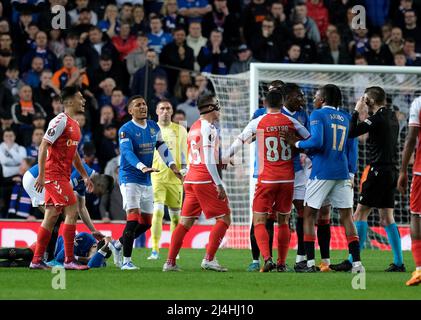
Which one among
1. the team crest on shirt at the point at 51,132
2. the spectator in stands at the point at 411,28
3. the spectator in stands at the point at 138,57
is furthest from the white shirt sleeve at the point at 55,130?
the spectator in stands at the point at 411,28

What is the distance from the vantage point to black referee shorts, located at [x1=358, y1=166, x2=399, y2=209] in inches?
517

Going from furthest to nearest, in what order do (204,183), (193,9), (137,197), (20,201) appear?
(193,9)
(20,201)
(137,197)
(204,183)

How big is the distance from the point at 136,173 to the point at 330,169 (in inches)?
96.1

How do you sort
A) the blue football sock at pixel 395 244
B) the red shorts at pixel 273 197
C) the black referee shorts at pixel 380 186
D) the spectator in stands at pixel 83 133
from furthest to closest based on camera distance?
the spectator in stands at pixel 83 133 < the black referee shorts at pixel 380 186 < the blue football sock at pixel 395 244 < the red shorts at pixel 273 197

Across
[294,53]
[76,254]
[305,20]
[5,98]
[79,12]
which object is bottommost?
[76,254]

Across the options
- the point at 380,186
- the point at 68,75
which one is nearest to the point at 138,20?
the point at 68,75

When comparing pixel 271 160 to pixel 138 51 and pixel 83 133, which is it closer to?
pixel 83 133

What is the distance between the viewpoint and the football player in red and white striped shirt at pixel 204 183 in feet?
39.4

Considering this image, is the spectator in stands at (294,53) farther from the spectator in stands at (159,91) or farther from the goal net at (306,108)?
the spectator in stands at (159,91)

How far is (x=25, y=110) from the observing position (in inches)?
784

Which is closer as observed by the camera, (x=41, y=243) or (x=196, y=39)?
(x=41, y=243)

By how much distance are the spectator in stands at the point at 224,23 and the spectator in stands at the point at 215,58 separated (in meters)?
0.79

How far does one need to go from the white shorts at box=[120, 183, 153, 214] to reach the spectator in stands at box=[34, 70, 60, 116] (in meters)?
8.02

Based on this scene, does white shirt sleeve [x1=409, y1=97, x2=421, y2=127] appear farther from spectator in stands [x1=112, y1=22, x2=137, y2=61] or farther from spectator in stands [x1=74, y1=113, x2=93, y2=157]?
spectator in stands [x1=112, y1=22, x2=137, y2=61]
